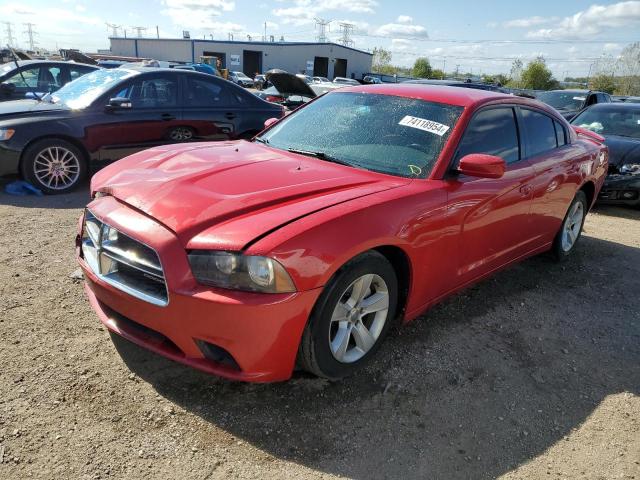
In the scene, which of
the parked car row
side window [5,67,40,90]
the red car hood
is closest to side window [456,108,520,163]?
the red car hood

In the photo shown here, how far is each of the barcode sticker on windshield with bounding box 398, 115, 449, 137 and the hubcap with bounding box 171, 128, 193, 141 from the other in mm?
4369

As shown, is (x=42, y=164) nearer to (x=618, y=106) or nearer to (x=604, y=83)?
(x=618, y=106)

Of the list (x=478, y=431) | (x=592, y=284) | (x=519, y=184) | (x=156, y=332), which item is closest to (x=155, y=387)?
(x=156, y=332)

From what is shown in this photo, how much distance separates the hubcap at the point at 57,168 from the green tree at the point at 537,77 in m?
64.7

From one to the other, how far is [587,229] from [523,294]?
283cm

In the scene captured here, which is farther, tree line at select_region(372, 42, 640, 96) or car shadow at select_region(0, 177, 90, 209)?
tree line at select_region(372, 42, 640, 96)

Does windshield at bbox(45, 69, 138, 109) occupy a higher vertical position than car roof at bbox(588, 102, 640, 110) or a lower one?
lower

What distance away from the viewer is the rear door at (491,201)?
3.16m

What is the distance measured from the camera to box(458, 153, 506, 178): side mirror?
2959 millimetres

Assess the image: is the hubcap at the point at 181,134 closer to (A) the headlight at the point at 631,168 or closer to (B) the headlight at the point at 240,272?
(B) the headlight at the point at 240,272

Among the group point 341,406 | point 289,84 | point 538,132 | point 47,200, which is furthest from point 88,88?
point 341,406

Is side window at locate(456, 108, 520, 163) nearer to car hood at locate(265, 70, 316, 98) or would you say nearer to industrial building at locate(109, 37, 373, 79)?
car hood at locate(265, 70, 316, 98)

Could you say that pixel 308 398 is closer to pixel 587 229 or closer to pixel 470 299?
pixel 470 299

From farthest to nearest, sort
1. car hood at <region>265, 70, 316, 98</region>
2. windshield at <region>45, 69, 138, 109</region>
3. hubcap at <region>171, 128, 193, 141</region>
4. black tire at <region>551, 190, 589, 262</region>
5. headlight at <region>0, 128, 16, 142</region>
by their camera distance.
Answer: car hood at <region>265, 70, 316, 98</region> < hubcap at <region>171, 128, 193, 141</region> < windshield at <region>45, 69, 138, 109</region> < headlight at <region>0, 128, 16, 142</region> < black tire at <region>551, 190, 589, 262</region>
